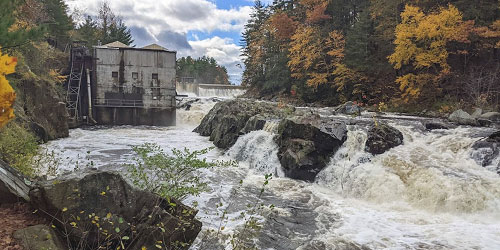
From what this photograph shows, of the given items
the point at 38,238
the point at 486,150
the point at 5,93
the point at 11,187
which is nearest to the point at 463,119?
the point at 486,150

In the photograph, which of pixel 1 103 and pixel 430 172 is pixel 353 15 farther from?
pixel 1 103

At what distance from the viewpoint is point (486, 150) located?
9.15m

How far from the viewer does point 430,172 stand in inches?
356

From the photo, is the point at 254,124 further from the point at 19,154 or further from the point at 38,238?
the point at 38,238

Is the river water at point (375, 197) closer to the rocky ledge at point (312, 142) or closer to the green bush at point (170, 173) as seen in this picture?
the rocky ledge at point (312, 142)

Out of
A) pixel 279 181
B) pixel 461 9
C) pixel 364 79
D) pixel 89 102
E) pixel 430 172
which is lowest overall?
pixel 279 181

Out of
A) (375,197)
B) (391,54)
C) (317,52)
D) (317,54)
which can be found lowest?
(375,197)

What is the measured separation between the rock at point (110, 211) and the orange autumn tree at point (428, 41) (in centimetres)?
1734

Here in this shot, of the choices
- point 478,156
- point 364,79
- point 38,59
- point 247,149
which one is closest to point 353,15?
point 364,79

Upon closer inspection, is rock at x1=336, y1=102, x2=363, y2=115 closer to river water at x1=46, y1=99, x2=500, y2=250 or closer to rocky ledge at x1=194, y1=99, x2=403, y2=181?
river water at x1=46, y1=99, x2=500, y2=250

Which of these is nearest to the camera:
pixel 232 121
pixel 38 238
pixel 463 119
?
pixel 38 238

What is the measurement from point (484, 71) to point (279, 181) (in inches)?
580

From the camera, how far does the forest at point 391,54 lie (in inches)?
677

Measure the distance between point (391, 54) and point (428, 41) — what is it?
143 inches
